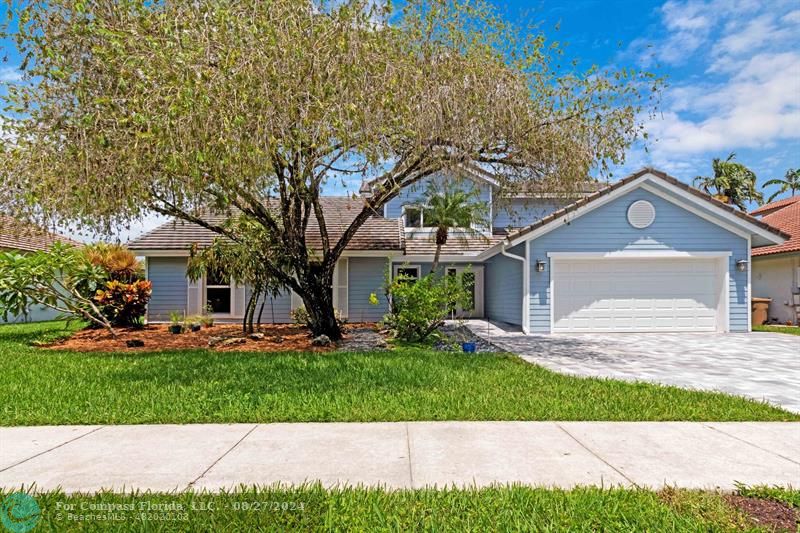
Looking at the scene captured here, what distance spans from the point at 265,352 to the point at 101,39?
605cm

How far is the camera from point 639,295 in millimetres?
14141

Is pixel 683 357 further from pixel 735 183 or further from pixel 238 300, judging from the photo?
pixel 735 183

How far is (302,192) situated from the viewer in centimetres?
980

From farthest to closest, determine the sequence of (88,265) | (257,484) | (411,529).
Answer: (88,265) < (257,484) < (411,529)

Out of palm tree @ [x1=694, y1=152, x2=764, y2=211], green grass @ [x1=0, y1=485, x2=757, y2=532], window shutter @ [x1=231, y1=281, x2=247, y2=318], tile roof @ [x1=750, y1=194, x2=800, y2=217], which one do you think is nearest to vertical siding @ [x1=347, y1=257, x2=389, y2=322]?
window shutter @ [x1=231, y1=281, x2=247, y2=318]

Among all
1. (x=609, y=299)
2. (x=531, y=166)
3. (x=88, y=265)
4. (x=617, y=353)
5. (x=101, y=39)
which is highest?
(x=101, y=39)

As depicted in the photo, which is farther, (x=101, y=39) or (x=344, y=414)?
(x=101, y=39)

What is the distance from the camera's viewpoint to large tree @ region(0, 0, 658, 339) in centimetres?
619

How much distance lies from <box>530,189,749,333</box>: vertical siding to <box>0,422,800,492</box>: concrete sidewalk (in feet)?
28.9

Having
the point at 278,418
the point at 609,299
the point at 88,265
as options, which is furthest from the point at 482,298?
the point at 278,418

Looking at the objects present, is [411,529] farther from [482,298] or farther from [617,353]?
[482,298]

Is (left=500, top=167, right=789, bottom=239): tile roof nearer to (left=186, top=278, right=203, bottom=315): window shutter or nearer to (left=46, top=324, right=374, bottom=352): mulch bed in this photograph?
(left=46, top=324, right=374, bottom=352): mulch bed

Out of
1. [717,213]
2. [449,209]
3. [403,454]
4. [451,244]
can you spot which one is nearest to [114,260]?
[449,209]

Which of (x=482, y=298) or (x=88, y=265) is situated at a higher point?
(x=88, y=265)
